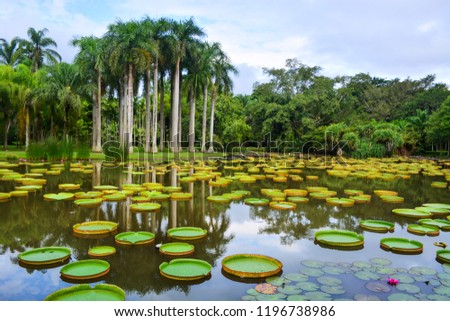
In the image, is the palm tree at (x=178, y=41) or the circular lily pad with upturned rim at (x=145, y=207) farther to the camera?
the palm tree at (x=178, y=41)

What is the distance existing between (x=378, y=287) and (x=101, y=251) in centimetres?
371

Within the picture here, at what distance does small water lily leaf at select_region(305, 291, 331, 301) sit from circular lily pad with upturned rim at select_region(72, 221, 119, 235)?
12.2ft

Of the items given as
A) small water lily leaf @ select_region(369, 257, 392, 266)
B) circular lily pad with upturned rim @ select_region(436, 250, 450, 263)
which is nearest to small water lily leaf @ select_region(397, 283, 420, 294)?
small water lily leaf @ select_region(369, 257, 392, 266)

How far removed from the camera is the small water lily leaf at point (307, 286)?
4.15m

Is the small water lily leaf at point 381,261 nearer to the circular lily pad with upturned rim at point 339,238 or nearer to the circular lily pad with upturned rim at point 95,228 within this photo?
the circular lily pad with upturned rim at point 339,238

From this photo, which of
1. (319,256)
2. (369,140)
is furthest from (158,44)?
(319,256)

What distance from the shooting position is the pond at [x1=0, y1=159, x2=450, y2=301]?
4160 mm

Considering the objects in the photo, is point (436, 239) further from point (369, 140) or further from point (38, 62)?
point (38, 62)

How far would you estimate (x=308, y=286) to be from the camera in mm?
4223

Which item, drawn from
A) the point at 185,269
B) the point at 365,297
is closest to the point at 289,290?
the point at 365,297

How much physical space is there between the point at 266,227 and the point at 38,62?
4222 centimetres

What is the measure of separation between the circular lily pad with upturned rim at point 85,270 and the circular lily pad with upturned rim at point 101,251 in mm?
404

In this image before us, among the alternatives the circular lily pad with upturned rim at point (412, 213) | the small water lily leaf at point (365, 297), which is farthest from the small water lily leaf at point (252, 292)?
the circular lily pad with upturned rim at point (412, 213)

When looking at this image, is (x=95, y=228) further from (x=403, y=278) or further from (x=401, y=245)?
(x=401, y=245)
